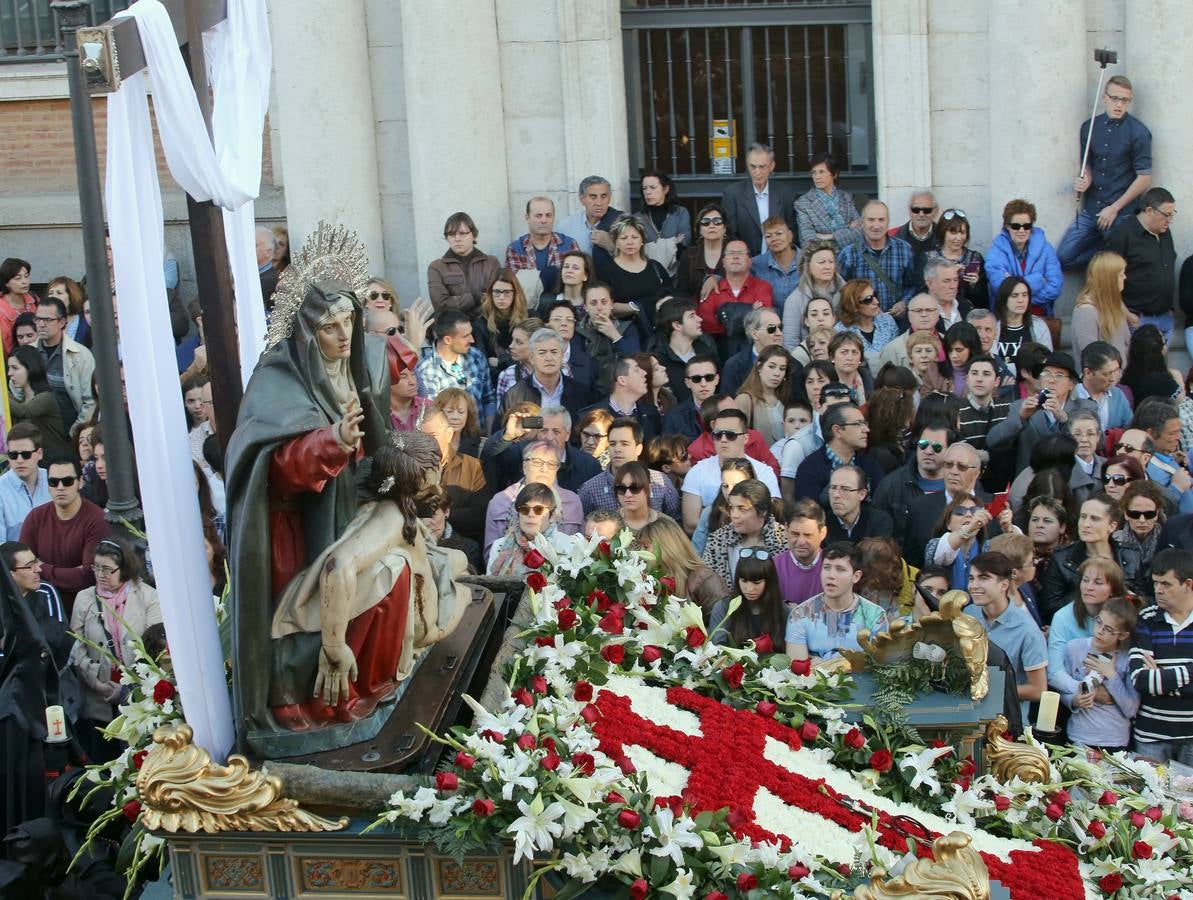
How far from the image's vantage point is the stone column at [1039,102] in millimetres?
13773

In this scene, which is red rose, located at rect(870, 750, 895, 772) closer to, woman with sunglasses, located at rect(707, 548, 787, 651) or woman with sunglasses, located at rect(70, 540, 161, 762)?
woman with sunglasses, located at rect(707, 548, 787, 651)

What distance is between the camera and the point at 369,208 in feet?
48.4

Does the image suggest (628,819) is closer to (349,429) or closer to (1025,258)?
(349,429)

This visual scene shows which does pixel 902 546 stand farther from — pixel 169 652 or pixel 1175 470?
pixel 169 652

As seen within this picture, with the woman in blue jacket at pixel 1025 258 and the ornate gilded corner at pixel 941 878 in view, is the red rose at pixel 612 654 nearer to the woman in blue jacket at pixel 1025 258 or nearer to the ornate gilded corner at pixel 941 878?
the ornate gilded corner at pixel 941 878

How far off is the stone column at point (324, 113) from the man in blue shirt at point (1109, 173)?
5188mm

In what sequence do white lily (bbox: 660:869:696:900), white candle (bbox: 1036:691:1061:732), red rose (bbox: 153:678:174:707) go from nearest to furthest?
white lily (bbox: 660:869:696:900) → red rose (bbox: 153:678:174:707) → white candle (bbox: 1036:691:1061:732)

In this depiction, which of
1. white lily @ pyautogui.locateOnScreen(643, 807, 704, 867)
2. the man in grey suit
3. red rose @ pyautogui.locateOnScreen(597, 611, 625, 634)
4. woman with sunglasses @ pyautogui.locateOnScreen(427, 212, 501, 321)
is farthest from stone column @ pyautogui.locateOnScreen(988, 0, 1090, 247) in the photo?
white lily @ pyautogui.locateOnScreen(643, 807, 704, 867)

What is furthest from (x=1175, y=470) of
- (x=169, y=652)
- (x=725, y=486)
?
(x=169, y=652)

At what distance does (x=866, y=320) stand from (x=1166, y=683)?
161 inches

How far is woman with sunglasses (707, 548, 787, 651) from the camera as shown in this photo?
9.55 meters

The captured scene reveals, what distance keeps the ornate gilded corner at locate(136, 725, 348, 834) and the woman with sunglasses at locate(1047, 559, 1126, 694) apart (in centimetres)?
435

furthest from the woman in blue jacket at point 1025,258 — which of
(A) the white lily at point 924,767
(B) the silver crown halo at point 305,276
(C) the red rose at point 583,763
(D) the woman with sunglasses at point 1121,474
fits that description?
(C) the red rose at point 583,763

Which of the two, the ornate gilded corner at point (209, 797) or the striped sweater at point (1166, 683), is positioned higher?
the ornate gilded corner at point (209, 797)
